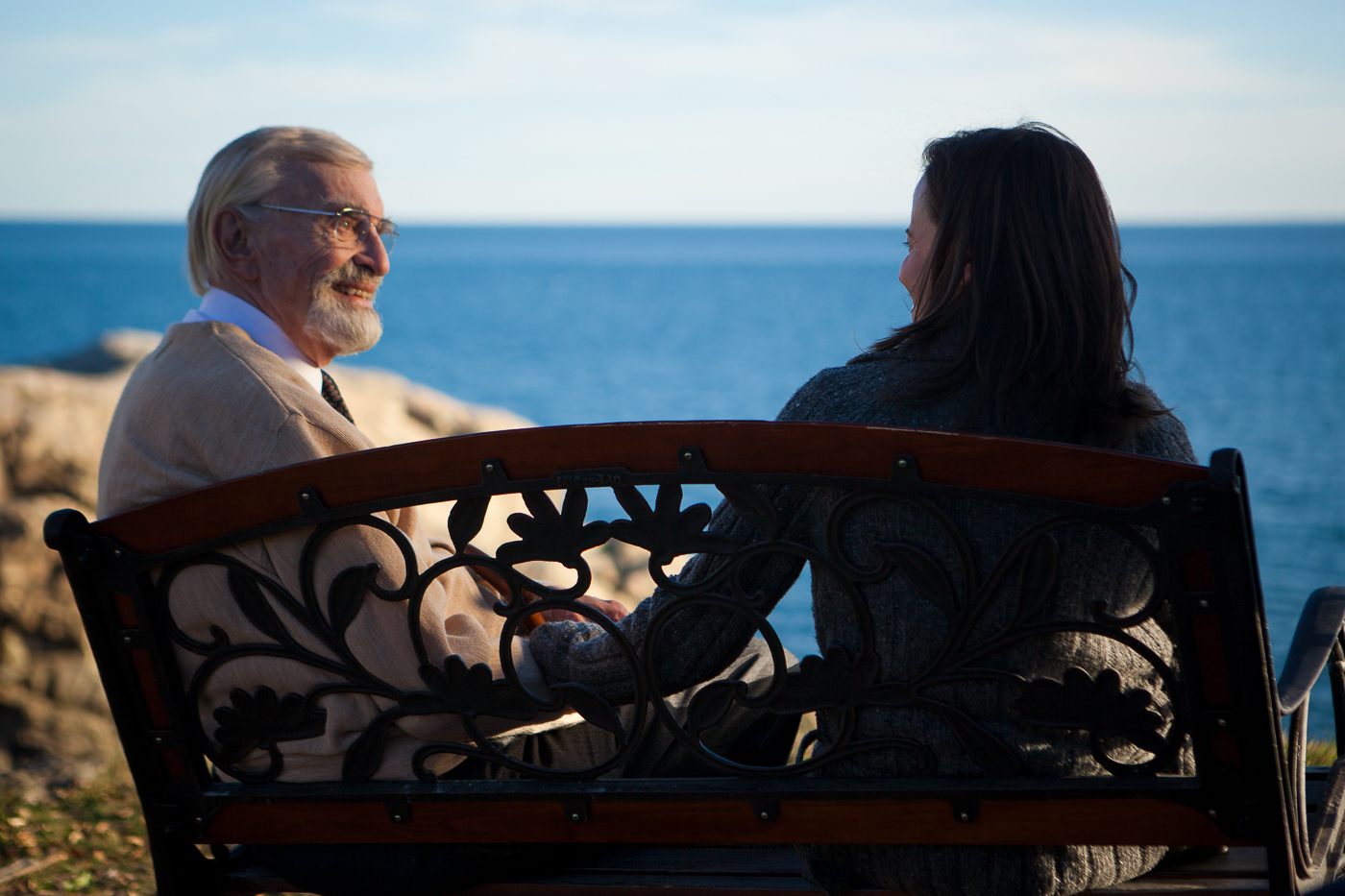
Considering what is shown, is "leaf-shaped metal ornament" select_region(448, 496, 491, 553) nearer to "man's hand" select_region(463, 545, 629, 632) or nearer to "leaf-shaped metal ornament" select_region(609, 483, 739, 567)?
"leaf-shaped metal ornament" select_region(609, 483, 739, 567)

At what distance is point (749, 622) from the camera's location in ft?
5.97

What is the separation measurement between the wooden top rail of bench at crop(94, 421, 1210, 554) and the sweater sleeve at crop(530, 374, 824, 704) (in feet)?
0.43

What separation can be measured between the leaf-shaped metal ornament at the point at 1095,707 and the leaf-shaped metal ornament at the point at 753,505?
461 millimetres

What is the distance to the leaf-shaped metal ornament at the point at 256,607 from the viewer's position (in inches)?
74.8

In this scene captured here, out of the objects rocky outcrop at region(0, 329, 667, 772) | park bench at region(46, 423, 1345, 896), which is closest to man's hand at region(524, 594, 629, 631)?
park bench at region(46, 423, 1345, 896)

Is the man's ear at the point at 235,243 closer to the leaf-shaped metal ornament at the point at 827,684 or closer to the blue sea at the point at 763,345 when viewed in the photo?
the blue sea at the point at 763,345

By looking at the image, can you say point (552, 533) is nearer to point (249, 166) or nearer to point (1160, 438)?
point (1160, 438)

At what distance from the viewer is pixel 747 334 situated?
2200 inches

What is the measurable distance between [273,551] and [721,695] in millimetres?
794

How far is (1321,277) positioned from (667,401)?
3064 inches

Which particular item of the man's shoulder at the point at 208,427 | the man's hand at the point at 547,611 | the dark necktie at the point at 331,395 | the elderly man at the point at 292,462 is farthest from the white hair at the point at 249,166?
the man's hand at the point at 547,611

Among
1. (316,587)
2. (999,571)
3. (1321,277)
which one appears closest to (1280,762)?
(999,571)

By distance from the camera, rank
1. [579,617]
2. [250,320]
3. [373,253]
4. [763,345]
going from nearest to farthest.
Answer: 1. [579,617]
2. [250,320]
3. [373,253]
4. [763,345]

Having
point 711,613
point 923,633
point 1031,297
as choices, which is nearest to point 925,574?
point 923,633
